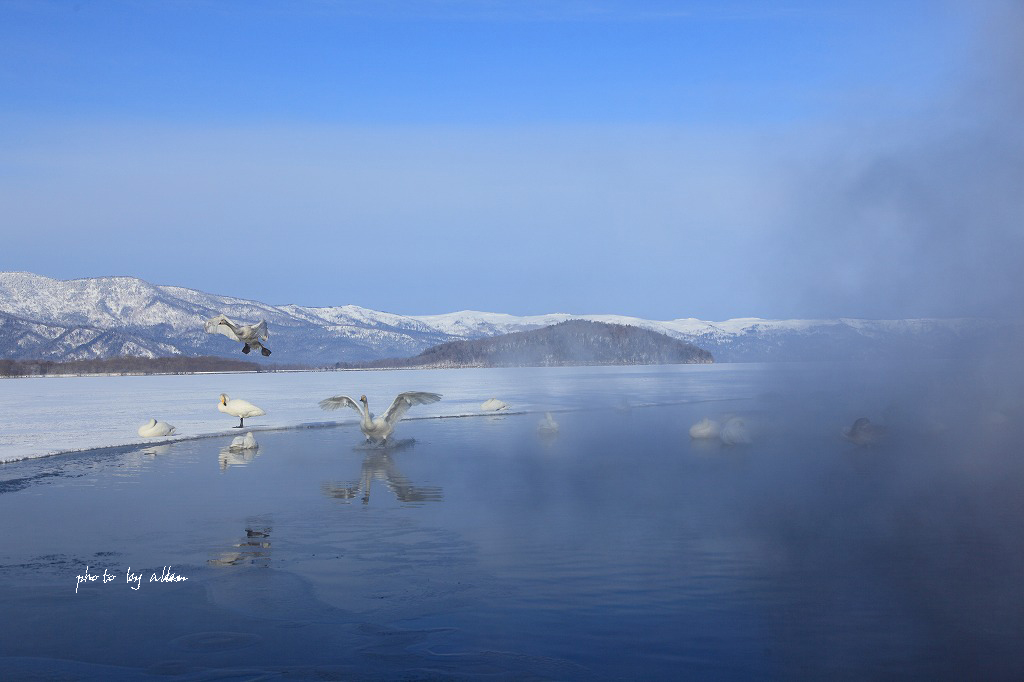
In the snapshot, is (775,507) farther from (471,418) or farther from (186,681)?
(471,418)

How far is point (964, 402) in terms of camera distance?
42562mm

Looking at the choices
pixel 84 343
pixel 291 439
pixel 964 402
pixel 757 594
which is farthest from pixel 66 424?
pixel 84 343

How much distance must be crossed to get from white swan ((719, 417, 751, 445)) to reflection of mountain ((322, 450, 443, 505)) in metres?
10.4

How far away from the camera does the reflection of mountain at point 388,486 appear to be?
1634 centimetres

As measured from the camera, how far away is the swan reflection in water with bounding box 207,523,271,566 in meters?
11.3

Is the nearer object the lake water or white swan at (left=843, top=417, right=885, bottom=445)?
the lake water

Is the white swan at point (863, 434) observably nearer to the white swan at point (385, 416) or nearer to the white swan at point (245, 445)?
the white swan at point (385, 416)

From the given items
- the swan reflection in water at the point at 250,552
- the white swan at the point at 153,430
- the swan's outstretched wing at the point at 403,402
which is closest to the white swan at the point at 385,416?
the swan's outstretched wing at the point at 403,402

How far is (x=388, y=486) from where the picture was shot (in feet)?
58.2

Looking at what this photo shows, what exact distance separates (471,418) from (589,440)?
30.1 ft

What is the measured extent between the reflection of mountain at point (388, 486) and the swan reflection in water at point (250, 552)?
9.84ft

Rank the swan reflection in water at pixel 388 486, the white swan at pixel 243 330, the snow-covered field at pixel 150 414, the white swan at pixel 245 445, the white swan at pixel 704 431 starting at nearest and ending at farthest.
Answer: the swan reflection in water at pixel 388 486
the white swan at pixel 243 330
the white swan at pixel 245 445
the snow-covered field at pixel 150 414
the white swan at pixel 704 431

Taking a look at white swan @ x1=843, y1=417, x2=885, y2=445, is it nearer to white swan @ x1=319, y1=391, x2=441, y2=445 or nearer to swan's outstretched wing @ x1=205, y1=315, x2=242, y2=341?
white swan @ x1=319, y1=391, x2=441, y2=445

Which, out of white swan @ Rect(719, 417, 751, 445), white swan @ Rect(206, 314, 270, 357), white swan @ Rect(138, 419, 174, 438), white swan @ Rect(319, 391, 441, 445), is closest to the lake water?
white swan @ Rect(319, 391, 441, 445)
